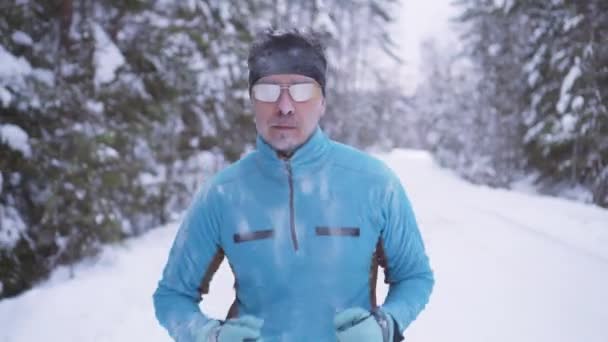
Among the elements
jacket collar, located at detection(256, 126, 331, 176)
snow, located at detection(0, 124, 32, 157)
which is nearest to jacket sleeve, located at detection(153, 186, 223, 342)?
jacket collar, located at detection(256, 126, 331, 176)

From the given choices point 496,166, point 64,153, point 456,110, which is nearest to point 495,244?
point 64,153

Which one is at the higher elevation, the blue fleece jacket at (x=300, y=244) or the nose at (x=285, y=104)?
the nose at (x=285, y=104)

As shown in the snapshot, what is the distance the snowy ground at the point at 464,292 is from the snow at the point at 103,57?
277cm

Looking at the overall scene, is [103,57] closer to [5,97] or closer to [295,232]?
[5,97]

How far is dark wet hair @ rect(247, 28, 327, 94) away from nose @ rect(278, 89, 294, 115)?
0.11 meters

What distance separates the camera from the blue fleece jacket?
6.22ft

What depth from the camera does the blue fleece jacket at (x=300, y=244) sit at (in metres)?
1.90

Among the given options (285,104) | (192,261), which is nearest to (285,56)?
(285,104)

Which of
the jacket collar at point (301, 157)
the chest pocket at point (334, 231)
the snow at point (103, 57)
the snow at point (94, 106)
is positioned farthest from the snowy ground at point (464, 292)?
the jacket collar at point (301, 157)

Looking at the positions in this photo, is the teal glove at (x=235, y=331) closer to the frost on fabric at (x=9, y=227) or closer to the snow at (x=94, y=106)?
the frost on fabric at (x=9, y=227)

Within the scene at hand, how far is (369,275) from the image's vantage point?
78.2 inches

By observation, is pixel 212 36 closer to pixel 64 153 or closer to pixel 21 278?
pixel 64 153

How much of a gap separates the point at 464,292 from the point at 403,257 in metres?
4.68

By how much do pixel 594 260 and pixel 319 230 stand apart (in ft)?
23.7
